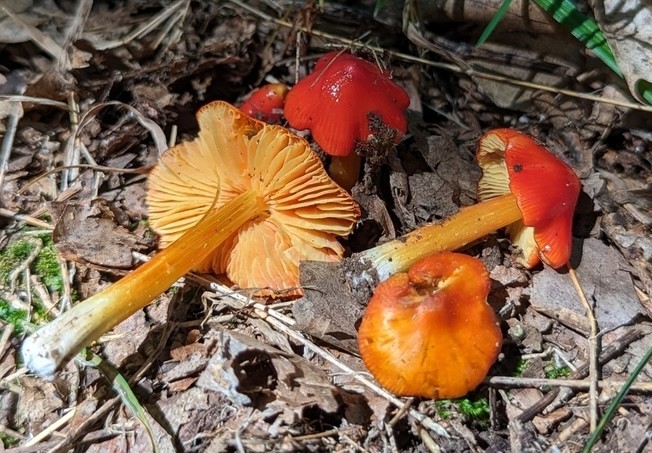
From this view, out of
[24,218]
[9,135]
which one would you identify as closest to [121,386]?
[24,218]

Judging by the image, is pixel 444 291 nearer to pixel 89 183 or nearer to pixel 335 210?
pixel 335 210

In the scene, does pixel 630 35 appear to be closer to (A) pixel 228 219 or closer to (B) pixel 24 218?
(A) pixel 228 219

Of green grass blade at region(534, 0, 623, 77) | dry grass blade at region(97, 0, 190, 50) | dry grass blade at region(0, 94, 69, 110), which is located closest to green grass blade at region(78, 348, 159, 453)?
dry grass blade at region(0, 94, 69, 110)

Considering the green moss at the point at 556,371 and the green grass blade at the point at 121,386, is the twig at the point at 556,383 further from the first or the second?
the green grass blade at the point at 121,386

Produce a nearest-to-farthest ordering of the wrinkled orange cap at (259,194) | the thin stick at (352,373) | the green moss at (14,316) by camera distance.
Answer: the thin stick at (352,373) → the wrinkled orange cap at (259,194) → the green moss at (14,316)

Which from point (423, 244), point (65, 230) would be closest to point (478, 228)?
point (423, 244)

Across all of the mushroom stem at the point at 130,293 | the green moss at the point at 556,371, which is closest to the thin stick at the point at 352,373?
the mushroom stem at the point at 130,293
